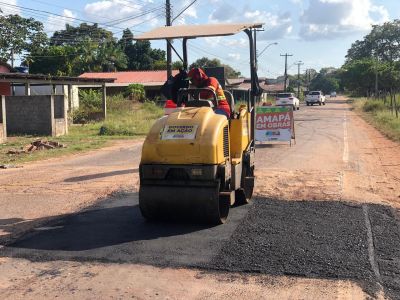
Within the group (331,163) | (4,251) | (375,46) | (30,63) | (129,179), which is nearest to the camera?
(4,251)

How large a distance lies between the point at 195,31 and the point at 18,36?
40659 mm

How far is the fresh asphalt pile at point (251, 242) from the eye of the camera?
16.3ft

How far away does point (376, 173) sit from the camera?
10562 millimetres

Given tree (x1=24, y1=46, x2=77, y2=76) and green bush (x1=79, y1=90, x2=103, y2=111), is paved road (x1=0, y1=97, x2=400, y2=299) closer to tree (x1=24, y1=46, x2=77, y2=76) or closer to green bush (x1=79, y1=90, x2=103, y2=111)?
green bush (x1=79, y1=90, x2=103, y2=111)

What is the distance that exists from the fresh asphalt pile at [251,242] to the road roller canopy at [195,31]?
8.48 ft

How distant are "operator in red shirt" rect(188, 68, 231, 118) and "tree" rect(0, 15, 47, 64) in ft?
113

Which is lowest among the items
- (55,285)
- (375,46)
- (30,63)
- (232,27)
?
(55,285)

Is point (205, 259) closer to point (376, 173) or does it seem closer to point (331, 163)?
point (376, 173)

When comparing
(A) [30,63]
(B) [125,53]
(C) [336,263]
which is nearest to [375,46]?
(B) [125,53]

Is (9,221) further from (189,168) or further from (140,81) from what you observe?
(140,81)

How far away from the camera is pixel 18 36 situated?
144ft

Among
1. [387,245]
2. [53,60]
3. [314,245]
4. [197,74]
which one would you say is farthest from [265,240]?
[53,60]

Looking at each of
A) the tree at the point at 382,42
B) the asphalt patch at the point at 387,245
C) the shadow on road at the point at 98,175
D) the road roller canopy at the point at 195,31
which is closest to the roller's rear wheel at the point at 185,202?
the asphalt patch at the point at 387,245

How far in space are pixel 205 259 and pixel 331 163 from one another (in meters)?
7.46
